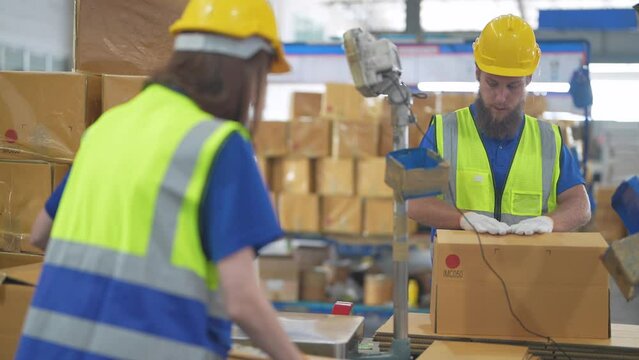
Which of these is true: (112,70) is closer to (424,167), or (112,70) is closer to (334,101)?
(424,167)

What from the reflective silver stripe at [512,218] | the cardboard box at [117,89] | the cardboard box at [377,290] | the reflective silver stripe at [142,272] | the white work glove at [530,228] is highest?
the cardboard box at [117,89]

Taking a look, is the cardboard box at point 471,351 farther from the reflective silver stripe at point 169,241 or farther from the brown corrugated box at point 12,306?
the brown corrugated box at point 12,306

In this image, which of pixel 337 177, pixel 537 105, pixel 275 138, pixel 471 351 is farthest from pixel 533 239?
pixel 275 138

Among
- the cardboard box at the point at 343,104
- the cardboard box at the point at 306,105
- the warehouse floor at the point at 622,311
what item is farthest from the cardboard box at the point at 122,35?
the cardboard box at the point at 306,105

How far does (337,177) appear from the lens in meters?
7.80

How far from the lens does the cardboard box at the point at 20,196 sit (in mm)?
3420

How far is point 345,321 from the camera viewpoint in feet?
8.18

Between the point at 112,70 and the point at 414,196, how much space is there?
184 centimetres

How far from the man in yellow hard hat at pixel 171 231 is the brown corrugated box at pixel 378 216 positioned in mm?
5980

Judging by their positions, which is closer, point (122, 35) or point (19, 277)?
point (19, 277)

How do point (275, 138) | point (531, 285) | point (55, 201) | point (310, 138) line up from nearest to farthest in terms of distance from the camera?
point (55, 201)
point (531, 285)
point (310, 138)
point (275, 138)

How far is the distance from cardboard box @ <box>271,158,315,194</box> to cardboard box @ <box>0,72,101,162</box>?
450 cm

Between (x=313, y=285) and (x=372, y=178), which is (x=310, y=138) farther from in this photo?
(x=313, y=285)

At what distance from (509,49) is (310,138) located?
467cm
